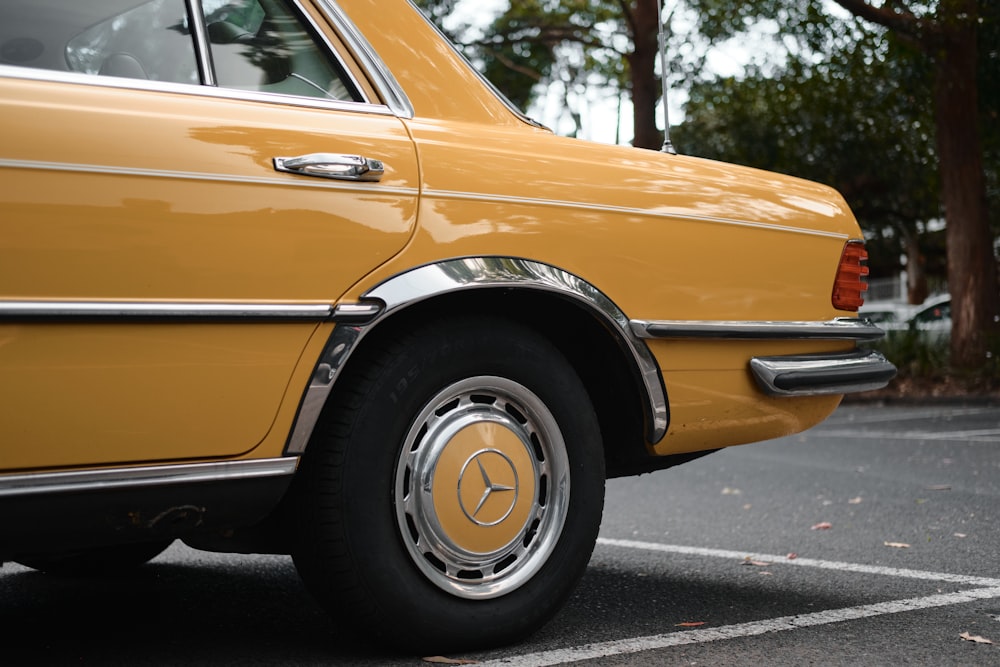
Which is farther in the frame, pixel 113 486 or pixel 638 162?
pixel 638 162

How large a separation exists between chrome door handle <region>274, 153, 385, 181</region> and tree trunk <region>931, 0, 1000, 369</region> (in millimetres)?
13575

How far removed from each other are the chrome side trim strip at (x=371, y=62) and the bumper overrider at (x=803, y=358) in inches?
32.9

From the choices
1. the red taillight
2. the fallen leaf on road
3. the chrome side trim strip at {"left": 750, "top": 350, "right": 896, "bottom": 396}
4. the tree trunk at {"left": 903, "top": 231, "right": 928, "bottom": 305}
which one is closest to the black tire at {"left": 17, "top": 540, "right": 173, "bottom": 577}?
the fallen leaf on road

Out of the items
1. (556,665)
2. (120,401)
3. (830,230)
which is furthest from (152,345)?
(830,230)

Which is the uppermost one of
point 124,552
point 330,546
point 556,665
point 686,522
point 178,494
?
point 178,494

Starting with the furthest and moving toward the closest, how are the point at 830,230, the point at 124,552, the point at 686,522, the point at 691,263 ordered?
1. the point at 686,522
2. the point at 124,552
3. the point at 830,230
4. the point at 691,263

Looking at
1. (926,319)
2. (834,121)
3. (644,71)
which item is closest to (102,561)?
(644,71)

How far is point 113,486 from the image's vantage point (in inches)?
97.5

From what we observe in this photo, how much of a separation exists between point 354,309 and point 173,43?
752 mm

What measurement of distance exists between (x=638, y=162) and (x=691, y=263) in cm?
32

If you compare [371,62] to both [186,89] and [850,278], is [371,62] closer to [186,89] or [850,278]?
[186,89]

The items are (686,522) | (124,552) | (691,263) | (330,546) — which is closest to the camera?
(330,546)

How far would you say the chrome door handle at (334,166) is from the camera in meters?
2.69

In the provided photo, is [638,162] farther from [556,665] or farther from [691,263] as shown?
[556,665]
